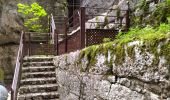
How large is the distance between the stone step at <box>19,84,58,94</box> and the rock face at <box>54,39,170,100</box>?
7.43 ft

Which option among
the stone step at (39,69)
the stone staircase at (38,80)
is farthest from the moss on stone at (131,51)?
the stone step at (39,69)

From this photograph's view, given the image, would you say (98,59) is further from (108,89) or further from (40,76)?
(40,76)

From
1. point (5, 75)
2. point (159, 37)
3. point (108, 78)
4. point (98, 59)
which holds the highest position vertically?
point (159, 37)

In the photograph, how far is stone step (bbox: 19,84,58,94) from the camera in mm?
7199

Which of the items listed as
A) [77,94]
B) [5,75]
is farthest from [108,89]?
[5,75]

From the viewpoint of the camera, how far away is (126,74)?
9.70 ft

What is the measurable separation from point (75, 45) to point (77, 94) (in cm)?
120

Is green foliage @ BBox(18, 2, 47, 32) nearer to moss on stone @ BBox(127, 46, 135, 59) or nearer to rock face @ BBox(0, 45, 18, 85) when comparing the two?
rock face @ BBox(0, 45, 18, 85)

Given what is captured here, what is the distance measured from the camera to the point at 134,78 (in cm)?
280

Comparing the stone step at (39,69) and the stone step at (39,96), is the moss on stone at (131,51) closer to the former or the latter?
the stone step at (39,96)

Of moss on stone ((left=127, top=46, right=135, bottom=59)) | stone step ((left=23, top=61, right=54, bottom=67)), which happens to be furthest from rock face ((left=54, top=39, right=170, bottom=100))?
stone step ((left=23, top=61, right=54, bottom=67))

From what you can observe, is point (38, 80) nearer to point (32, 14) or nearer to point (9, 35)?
point (9, 35)

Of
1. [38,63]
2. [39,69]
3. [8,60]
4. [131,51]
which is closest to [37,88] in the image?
[39,69]

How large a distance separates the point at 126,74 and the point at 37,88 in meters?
4.77
